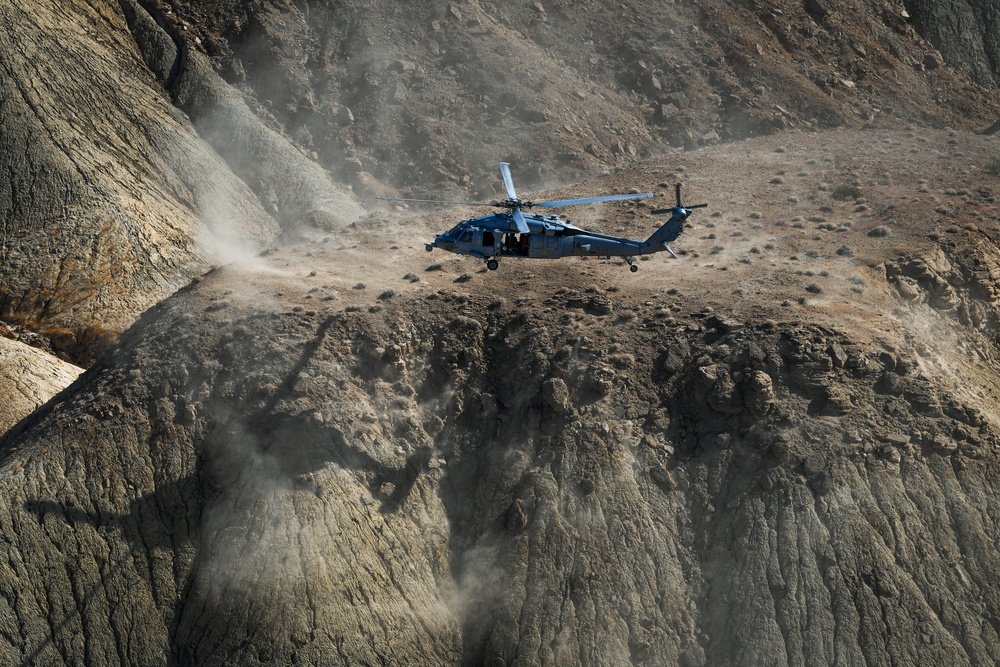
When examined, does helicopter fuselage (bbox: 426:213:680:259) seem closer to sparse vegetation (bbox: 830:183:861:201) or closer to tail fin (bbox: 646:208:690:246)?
tail fin (bbox: 646:208:690:246)

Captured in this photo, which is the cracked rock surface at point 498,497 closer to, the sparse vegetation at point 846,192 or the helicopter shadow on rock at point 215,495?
the helicopter shadow on rock at point 215,495

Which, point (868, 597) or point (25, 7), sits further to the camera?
point (25, 7)

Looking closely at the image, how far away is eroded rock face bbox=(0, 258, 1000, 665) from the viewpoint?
1185 inches

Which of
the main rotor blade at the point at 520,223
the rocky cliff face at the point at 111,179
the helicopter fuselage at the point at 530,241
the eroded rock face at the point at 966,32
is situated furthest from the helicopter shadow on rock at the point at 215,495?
the eroded rock face at the point at 966,32

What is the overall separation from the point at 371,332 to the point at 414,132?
2212 centimetres

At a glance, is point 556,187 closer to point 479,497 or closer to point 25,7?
point 479,497

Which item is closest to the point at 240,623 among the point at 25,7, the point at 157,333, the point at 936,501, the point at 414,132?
the point at 157,333

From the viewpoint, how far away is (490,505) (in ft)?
108

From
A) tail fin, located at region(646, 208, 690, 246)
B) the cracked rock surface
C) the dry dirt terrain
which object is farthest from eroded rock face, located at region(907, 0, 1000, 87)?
tail fin, located at region(646, 208, 690, 246)

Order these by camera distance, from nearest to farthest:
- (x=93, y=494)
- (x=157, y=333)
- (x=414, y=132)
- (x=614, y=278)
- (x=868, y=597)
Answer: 1. (x=868, y=597)
2. (x=93, y=494)
3. (x=157, y=333)
4. (x=614, y=278)
5. (x=414, y=132)

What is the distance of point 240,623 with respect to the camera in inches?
1189

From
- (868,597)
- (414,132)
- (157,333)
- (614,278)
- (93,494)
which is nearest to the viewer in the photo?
(868,597)

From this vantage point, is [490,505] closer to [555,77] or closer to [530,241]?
[530,241]

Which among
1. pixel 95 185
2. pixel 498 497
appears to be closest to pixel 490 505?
pixel 498 497
